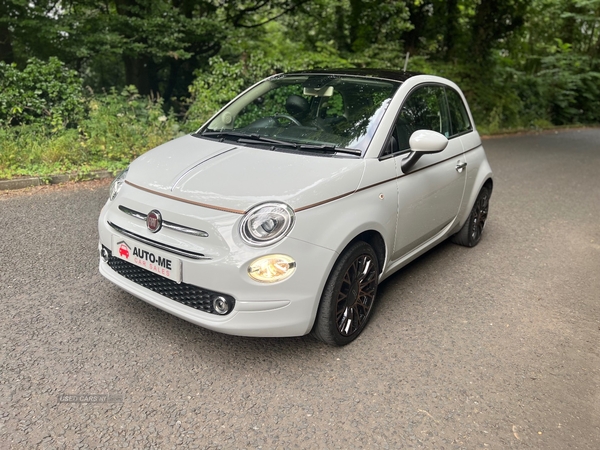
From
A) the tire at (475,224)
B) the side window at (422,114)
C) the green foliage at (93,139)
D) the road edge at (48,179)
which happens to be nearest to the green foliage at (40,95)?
the green foliage at (93,139)

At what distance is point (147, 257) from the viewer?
2963mm

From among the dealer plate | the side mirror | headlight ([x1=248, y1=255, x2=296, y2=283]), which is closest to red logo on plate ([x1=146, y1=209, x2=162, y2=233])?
the dealer plate

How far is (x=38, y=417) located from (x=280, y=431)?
120cm

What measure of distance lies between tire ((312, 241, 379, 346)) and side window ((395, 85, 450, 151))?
3.08 feet

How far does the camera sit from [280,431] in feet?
8.29

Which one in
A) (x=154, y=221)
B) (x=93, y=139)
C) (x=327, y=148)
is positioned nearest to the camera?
(x=154, y=221)

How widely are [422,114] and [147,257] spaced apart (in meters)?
2.48

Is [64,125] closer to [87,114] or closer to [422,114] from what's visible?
[87,114]

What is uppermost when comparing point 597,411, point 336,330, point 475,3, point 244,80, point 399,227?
point 475,3

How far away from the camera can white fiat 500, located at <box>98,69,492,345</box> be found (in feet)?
9.16

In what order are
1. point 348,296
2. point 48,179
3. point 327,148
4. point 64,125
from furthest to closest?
point 64,125
point 48,179
point 327,148
point 348,296

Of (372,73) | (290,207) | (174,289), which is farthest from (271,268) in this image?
(372,73)

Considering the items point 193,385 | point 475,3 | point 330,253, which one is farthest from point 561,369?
point 475,3

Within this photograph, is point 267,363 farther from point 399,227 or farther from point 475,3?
point 475,3
